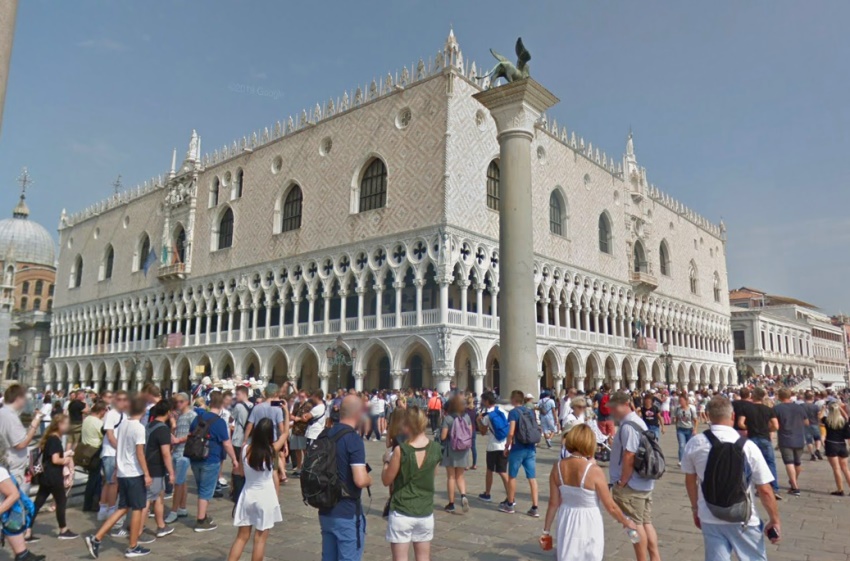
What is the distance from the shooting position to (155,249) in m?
37.8

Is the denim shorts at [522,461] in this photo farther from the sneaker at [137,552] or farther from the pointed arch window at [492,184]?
the pointed arch window at [492,184]

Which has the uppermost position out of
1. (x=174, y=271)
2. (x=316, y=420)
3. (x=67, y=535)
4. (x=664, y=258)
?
(x=664, y=258)

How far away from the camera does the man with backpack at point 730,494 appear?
3.59 m

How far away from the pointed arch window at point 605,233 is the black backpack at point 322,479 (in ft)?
105

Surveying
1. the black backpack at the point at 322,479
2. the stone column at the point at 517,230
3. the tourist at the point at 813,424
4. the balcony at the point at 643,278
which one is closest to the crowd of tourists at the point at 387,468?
the black backpack at the point at 322,479

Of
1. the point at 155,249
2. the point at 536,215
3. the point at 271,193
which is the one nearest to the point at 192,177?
the point at 155,249

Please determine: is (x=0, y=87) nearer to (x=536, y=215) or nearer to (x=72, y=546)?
(x=72, y=546)

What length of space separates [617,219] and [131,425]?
32.8 meters

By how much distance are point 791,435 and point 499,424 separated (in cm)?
419

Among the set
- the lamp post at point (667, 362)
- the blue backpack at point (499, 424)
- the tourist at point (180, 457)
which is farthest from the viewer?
the lamp post at point (667, 362)

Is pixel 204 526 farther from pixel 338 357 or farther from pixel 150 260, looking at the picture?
pixel 150 260

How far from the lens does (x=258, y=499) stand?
4.54 metres

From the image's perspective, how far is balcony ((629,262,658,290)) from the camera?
115ft

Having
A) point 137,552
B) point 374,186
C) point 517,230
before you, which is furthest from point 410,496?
point 374,186
